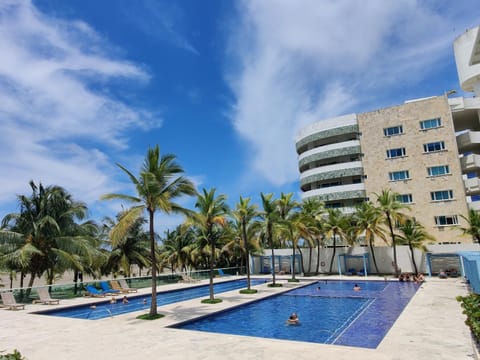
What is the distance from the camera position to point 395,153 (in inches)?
1690

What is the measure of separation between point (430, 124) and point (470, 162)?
21.0 feet

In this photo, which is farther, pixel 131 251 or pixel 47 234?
Result: pixel 131 251

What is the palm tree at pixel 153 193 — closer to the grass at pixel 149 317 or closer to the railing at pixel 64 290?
the grass at pixel 149 317

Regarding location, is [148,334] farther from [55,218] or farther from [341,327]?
[55,218]

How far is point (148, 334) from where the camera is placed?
11.6 metres

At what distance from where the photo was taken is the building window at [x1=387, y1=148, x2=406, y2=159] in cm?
4234

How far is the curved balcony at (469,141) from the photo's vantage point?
39359 mm

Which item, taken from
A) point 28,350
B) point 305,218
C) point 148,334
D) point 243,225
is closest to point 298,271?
point 305,218

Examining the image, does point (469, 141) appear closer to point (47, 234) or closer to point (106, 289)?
point (106, 289)

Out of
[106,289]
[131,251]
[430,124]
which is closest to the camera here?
[106,289]

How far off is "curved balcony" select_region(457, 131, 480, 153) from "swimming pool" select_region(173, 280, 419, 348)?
24.6 m

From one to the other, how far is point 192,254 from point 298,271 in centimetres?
1273

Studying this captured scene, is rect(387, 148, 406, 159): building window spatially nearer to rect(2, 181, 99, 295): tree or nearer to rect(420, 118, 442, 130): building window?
rect(420, 118, 442, 130): building window

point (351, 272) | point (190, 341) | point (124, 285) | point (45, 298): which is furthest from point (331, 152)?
point (190, 341)
